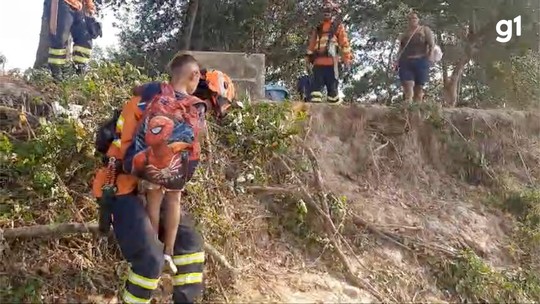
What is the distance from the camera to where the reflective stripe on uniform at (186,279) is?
12.6ft

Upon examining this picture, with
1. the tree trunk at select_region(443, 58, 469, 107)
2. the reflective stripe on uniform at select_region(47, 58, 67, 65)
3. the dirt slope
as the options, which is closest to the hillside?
the dirt slope

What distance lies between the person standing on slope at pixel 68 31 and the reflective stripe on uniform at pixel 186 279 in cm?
318

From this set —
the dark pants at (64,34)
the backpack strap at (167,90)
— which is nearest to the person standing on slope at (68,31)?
the dark pants at (64,34)

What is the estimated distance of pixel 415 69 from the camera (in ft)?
27.9

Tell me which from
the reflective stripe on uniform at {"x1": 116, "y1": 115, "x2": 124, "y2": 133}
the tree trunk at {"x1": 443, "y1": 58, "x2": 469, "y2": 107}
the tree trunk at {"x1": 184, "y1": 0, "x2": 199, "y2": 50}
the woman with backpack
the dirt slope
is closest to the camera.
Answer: the reflective stripe on uniform at {"x1": 116, "y1": 115, "x2": 124, "y2": 133}

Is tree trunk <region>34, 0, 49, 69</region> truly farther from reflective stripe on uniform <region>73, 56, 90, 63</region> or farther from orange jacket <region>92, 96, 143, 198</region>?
orange jacket <region>92, 96, 143, 198</region>

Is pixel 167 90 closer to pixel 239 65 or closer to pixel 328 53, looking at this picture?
pixel 239 65

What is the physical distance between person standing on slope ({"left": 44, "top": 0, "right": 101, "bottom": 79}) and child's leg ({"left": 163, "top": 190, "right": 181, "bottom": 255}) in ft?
9.84

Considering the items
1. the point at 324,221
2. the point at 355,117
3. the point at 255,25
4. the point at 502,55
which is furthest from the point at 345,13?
the point at 324,221

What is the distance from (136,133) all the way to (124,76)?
2640 millimetres

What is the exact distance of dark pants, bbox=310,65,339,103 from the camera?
8.39 meters

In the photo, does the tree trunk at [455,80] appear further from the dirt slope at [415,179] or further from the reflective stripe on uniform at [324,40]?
the reflective stripe on uniform at [324,40]

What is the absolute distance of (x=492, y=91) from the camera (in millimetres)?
13844

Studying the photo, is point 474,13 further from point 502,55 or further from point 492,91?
point 492,91
